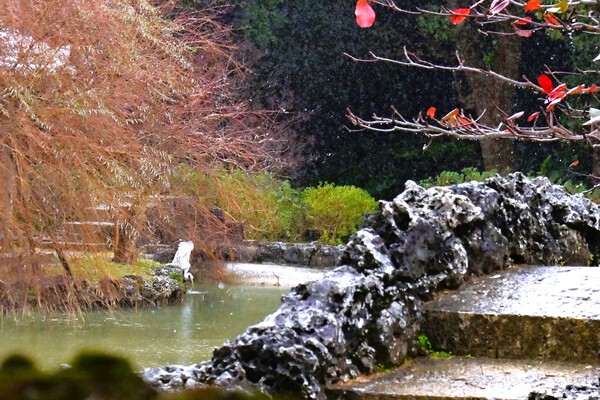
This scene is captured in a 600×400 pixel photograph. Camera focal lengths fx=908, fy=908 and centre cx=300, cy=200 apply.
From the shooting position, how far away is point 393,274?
3.53 meters

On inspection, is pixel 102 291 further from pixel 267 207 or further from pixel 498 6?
pixel 267 207

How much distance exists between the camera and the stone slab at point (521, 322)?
344 cm

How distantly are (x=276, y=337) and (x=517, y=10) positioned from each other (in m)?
12.7

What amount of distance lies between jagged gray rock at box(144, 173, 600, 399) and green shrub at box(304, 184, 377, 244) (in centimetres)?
873

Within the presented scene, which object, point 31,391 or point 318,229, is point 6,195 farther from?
point 318,229

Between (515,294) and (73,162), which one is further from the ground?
(73,162)

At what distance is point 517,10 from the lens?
14531mm

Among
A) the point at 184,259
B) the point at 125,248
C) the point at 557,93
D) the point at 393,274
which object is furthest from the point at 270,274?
the point at 557,93

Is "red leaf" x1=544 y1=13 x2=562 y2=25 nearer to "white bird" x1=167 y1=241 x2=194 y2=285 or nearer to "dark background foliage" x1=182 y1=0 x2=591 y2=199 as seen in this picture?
"white bird" x1=167 y1=241 x2=194 y2=285

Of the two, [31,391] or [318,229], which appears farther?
[318,229]

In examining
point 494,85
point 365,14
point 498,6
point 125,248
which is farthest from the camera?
point 494,85

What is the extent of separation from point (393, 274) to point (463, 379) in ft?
1.80

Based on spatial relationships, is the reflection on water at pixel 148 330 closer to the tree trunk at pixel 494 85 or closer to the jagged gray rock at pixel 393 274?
the jagged gray rock at pixel 393 274

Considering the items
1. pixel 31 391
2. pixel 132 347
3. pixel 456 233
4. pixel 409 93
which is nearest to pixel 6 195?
pixel 132 347
